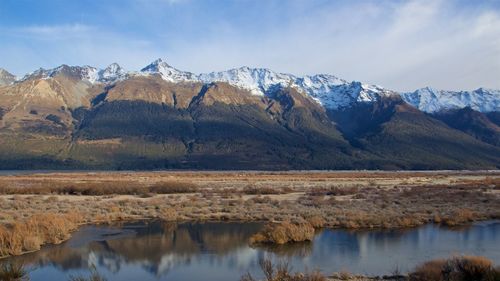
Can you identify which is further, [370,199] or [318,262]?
[370,199]

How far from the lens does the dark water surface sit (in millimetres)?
22016

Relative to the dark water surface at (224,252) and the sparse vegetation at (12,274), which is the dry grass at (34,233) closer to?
the dark water surface at (224,252)

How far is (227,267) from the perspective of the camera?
Answer: 2256cm

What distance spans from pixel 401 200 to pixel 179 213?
20.3m

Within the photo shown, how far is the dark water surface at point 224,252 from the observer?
22.0 m

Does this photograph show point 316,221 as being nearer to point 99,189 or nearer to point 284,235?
point 284,235

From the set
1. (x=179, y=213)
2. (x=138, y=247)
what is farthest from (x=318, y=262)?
(x=179, y=213)

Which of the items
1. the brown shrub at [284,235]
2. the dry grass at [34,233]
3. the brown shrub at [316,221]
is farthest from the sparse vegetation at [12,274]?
the brown shrub at [316,221]

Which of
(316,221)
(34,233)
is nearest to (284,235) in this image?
(316,221)

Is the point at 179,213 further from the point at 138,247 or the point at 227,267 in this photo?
the point at 227,267

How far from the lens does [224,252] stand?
1032 inches

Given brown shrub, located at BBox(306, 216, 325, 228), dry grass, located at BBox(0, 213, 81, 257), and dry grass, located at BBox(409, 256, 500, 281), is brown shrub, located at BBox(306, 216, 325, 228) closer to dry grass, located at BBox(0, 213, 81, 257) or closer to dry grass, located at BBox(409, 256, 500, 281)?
dry grass, located at BBox(0, 213, 81, 257)

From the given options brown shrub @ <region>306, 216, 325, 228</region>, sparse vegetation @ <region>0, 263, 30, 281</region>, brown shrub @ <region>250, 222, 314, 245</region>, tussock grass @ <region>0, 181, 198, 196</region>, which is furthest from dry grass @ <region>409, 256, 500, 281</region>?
tussock grass @ <region>0, 181, 198, 196</region>

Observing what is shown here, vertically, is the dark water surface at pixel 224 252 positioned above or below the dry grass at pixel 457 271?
below
